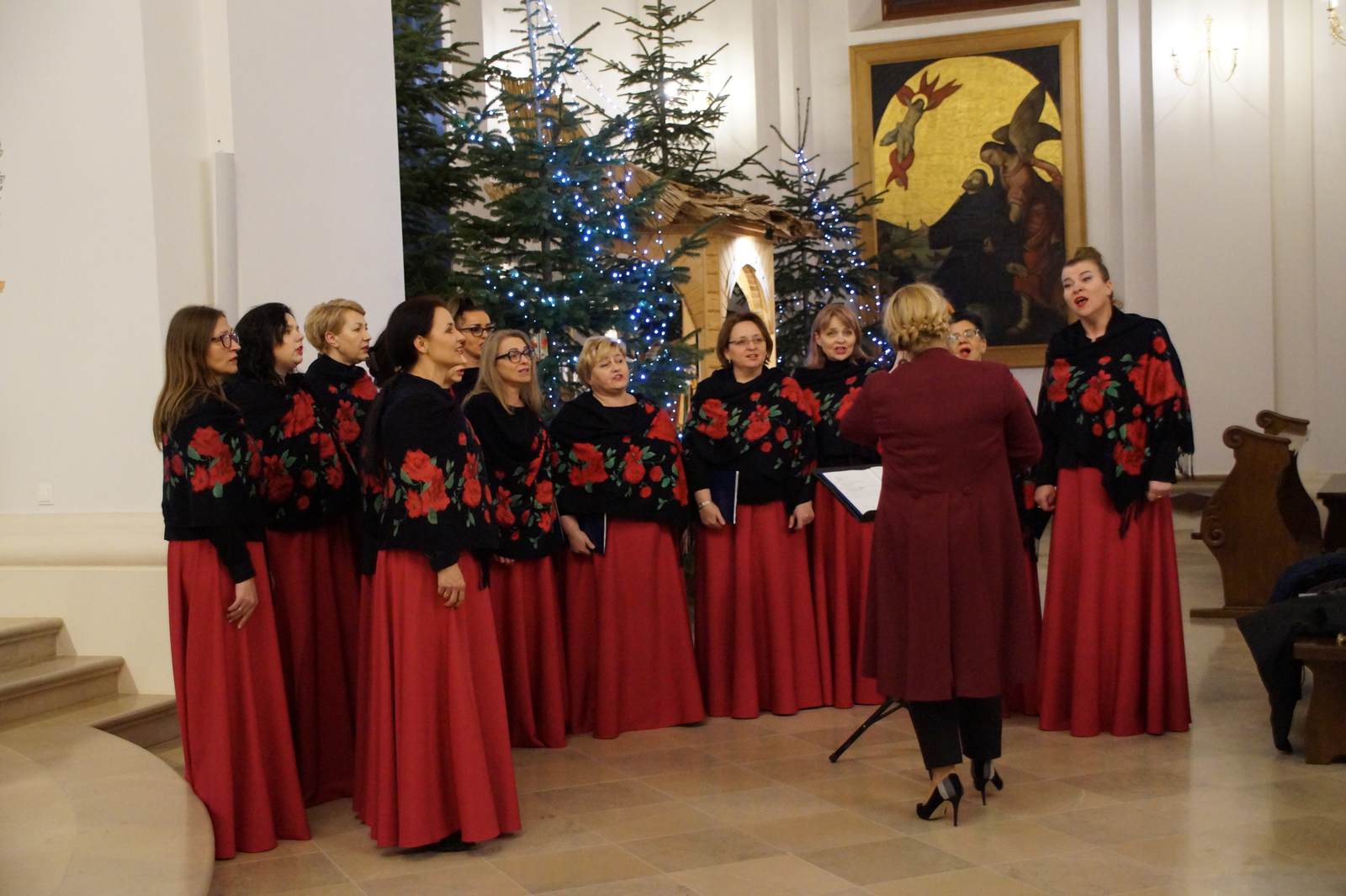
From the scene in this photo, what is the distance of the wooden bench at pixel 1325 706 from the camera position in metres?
5.10

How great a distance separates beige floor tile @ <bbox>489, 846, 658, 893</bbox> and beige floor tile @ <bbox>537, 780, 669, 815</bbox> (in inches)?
18.9

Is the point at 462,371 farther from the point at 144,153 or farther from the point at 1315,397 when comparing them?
the point at 1315,397

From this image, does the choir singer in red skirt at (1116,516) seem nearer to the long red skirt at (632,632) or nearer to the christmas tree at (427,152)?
the long red skirt at (632,632)

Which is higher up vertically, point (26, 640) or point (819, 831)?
point (26, 640)

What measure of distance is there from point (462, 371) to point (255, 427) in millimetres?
1466

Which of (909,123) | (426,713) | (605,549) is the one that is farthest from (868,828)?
(909,123)

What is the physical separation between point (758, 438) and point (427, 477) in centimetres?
216

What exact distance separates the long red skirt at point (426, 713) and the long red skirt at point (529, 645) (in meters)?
1.35

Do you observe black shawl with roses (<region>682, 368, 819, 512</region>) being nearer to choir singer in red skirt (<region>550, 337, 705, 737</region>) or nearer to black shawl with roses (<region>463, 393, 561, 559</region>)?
choir singer in red skirt (<region>550, 337, 705, 737</region>)

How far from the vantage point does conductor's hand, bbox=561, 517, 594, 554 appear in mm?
6082

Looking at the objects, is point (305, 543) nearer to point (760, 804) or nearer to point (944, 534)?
point (760, 804)

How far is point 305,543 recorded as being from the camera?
16.9ft

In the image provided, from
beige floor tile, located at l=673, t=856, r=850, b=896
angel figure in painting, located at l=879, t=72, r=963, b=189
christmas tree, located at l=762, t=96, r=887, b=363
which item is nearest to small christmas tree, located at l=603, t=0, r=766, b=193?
christmas tree, located at l=762, t=96, r=887, b=363

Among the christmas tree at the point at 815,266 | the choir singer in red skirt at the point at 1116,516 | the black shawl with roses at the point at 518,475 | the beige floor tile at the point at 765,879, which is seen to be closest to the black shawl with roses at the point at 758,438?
the black shawl with roses at the point at 518,475
